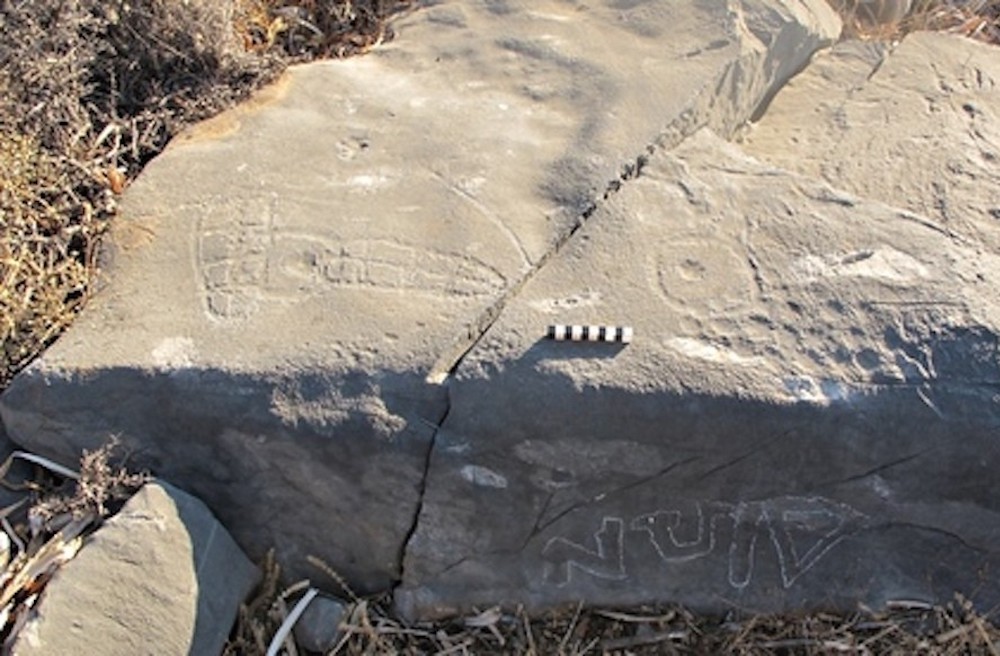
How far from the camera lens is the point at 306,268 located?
263 cm

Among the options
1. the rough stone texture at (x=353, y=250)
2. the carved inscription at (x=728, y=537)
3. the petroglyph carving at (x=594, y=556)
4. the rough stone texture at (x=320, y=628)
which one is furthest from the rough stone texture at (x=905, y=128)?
the rough stone texture at (x=320, y=628)

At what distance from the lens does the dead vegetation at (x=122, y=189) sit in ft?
8.38

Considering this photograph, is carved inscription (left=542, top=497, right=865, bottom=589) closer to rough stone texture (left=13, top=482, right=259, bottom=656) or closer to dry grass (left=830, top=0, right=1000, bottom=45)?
rough stone texture (left=13, top=482, right=259, bottom=656)

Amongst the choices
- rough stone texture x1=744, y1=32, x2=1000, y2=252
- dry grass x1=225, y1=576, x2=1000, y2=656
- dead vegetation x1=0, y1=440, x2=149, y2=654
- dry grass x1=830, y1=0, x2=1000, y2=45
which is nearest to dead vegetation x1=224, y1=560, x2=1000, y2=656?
dry grass x1=225, y1=576, x2=1000, y2=656

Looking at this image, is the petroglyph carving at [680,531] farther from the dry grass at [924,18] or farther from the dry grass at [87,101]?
the dry grass at [924,18]

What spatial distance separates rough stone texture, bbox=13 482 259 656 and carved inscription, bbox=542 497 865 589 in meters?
0.69

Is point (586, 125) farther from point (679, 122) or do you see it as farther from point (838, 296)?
point (838, 296)

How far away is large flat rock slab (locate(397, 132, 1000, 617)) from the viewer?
237 cm

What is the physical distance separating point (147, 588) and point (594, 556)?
3.01 ft

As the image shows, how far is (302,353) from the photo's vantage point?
247 centimetres

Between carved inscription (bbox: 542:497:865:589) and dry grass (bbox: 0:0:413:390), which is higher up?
dry grass (bbox: 0:0:413:390)

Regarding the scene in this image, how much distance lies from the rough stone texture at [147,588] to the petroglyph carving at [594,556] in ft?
2.19

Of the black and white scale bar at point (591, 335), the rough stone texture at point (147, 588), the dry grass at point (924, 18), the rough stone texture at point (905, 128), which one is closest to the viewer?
the rough stone texture at point (147, 588)

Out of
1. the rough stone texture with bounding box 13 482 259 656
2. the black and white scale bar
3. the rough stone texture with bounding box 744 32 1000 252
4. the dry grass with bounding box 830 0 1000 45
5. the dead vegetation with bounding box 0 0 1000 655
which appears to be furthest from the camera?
the dry grass with bounding box 830 0 1000 45
